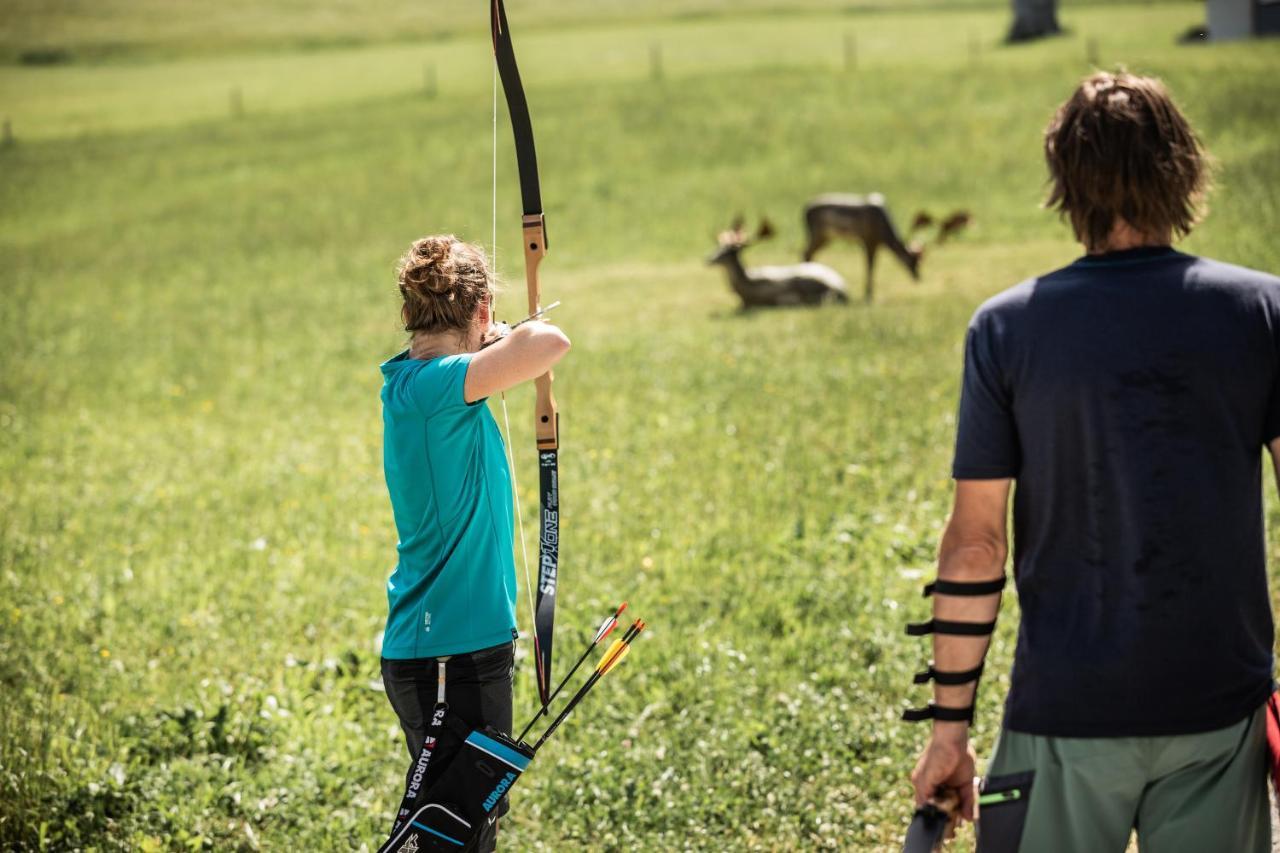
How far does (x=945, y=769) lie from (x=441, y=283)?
196 centimetres

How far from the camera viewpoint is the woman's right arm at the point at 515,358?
3715 mm

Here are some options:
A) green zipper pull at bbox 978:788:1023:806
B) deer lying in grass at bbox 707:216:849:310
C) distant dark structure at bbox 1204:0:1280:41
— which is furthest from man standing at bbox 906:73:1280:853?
distant dark structure at bbox 1204:0:1280:41

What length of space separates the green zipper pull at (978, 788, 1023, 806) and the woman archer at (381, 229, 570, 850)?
1655mm

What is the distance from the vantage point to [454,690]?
3947 mm

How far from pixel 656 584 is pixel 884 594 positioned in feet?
4.07

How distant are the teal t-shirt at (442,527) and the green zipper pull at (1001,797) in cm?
165

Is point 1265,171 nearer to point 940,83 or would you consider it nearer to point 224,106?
point 940,83

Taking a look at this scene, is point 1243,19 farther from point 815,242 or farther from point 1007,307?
point 1007,307

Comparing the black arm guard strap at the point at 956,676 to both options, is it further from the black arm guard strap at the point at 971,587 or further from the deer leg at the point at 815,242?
the deer leg at the point at 815,242

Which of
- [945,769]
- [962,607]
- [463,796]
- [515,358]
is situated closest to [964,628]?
[962,607]

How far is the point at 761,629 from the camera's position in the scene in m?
6.88

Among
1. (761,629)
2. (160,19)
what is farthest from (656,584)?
(160,19)

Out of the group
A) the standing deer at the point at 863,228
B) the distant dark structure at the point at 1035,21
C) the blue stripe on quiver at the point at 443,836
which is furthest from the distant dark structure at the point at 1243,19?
the blue stripe on quiver at the point at 443,836

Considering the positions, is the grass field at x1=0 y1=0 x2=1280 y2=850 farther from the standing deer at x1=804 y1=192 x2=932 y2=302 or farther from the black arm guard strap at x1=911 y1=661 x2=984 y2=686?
the black arm guard strap at x1=911 y1=661 x2=984 y2=686
